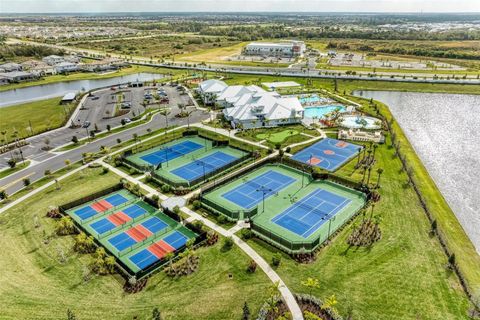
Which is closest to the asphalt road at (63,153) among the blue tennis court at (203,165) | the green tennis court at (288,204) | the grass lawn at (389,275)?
the blue tennis court at (203,165)

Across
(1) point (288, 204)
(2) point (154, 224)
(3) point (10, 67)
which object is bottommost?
(1) point (288, 204)

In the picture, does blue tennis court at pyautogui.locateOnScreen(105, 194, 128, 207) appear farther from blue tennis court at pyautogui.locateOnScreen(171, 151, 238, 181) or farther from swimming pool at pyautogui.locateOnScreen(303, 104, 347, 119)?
swimming pool at pyautogui.locateOnScreen(303, 104, 347, 119)

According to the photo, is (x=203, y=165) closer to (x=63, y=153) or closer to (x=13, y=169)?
(x=63, y=153)

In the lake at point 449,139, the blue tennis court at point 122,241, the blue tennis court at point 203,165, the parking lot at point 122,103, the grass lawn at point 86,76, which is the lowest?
the lake at point 449,139

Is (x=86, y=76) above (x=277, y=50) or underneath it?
underneath

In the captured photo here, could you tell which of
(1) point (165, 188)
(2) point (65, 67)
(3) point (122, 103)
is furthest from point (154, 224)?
(2) point (65, 67)

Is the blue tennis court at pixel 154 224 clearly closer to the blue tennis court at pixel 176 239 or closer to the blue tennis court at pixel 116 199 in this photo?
the blue tennis court at pixel 176 239

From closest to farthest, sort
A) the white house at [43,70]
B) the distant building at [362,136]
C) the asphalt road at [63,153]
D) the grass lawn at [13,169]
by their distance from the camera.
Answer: the asphalt road at [63,153]
the grass lawn at [13,169]
the distant building at [362,136]
the white house at [43,70]
